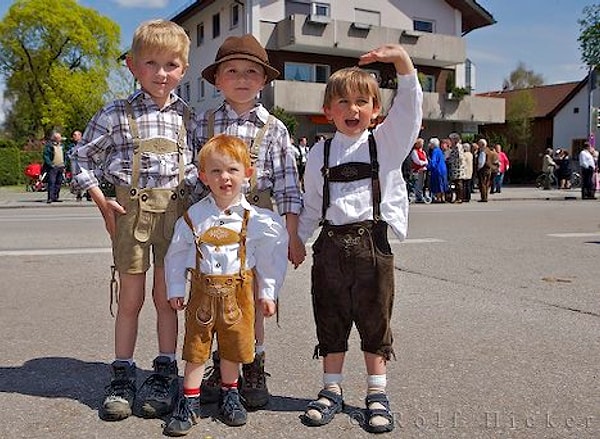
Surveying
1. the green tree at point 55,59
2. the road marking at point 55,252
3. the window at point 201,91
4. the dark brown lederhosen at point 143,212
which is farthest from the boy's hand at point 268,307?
the green tree at point 55,59

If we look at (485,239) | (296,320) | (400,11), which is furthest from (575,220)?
(400,11)

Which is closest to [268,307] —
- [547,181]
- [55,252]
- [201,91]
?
[55,252]

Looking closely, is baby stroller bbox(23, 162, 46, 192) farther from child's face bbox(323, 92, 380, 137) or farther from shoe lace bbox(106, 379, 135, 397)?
child's face bbox(323, 92, 380, 137)

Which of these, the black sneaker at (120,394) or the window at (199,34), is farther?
the window at (199,34)

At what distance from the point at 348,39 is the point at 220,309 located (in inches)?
1165

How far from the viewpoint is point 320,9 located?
3231cm

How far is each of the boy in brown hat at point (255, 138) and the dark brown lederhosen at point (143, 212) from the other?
27cm

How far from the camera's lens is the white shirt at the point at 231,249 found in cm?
321

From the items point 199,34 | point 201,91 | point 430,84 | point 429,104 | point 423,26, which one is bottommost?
point 429,104

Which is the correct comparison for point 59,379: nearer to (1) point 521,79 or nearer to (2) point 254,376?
(2) point 254,376

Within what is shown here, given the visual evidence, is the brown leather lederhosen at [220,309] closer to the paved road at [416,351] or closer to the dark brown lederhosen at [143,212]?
the dark brown lederhosen at [143,212]

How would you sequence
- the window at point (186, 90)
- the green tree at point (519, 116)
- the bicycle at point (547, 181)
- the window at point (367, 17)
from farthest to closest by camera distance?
the green tree at point (519, 116), the window at point (186, 90), the window at point (367, 17), the bicycle at point (547, 181)

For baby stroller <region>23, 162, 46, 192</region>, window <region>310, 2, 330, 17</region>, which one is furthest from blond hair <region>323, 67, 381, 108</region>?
window <region>310, 2, 330, 17</region>

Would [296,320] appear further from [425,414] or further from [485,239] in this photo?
[485,239]
